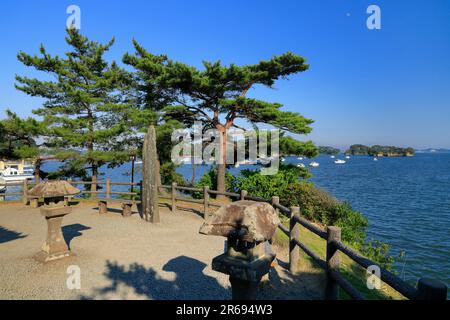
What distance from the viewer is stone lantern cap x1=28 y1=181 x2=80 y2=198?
6.34 meters

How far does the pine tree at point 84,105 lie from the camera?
16672 mm

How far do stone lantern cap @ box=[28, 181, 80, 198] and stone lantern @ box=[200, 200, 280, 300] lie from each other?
496cm

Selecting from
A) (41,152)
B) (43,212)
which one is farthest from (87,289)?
(41,152)

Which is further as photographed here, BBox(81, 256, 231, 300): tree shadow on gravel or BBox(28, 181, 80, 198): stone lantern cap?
BBox(28, 181, 80, 198): stone lantern cap

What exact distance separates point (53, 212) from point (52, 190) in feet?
1.84

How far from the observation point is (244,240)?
105 inches

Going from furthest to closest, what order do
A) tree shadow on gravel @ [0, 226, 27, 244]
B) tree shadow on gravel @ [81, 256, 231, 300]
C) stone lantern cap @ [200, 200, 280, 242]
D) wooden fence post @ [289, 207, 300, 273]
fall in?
tree shadow on gravel @ [0, 226, 27, 244], wooden fence post @ [289, 207, 300, 273], tree shadow on gravel @ [81, 256, 231, 300], stone lantern cap @ [200, 200, 280, 242]

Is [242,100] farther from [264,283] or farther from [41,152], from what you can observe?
[41,152]

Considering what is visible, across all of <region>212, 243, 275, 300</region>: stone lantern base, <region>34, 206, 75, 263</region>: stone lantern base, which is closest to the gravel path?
<region>34, 206, 75, 263</region>: stone lantern base

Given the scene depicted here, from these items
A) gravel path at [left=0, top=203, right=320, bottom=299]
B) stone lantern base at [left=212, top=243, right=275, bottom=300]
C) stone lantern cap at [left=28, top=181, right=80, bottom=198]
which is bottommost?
gravel path at [left=0, top=203, right=320, bottom=299]

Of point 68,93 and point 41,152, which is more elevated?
point 68,93

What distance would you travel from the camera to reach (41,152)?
53.5 ft

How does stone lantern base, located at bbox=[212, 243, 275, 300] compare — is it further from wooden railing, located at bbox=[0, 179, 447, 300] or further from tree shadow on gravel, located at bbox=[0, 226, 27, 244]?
tree shadow on gravel, located at bbox=[0, 226, 27, 244]
